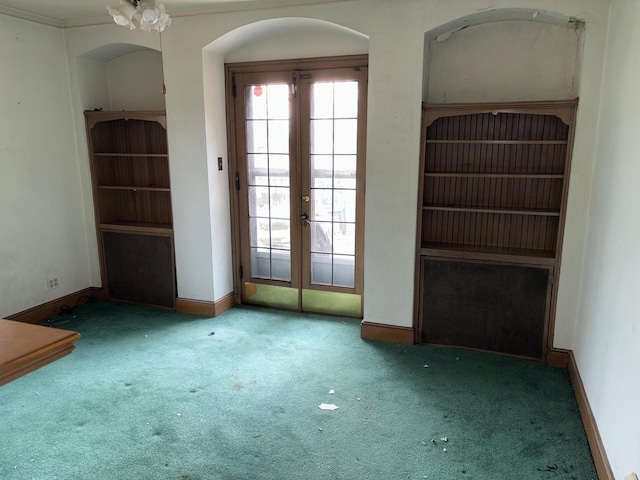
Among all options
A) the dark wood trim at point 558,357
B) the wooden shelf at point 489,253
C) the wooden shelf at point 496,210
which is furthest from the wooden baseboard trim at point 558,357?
the wooden shelf at point 496,210

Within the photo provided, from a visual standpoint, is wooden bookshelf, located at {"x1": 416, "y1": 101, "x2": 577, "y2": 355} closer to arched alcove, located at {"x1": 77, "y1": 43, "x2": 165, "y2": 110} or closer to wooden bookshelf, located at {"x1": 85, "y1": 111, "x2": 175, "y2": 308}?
wooden bookshelf, located at {"x1": 85, "y1": 111, "x2": 175, "y2": 308}

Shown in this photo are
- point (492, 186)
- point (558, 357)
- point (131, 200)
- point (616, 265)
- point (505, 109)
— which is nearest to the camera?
point (616, 265)

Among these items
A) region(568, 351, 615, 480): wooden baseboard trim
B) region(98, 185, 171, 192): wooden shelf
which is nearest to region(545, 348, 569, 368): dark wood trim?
region(568, 351, 615, 480): wooden baseboard trim

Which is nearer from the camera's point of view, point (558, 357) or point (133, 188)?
point (558, 357)

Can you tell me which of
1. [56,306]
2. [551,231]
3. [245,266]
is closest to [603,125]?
[551,231]

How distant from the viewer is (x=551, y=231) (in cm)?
372

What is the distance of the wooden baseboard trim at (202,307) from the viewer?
4.60 metres

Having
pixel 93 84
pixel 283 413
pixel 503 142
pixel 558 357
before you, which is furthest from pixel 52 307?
pixel 558 357

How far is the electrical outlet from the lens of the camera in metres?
4.60

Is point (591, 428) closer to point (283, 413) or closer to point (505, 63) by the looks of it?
point (283, 413)

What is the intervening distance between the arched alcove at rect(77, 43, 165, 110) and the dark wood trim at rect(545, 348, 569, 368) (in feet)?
13.9

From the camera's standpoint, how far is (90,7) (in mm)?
3959

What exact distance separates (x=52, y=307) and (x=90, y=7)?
9.26 feet

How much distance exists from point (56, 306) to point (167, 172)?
1.74 meters
